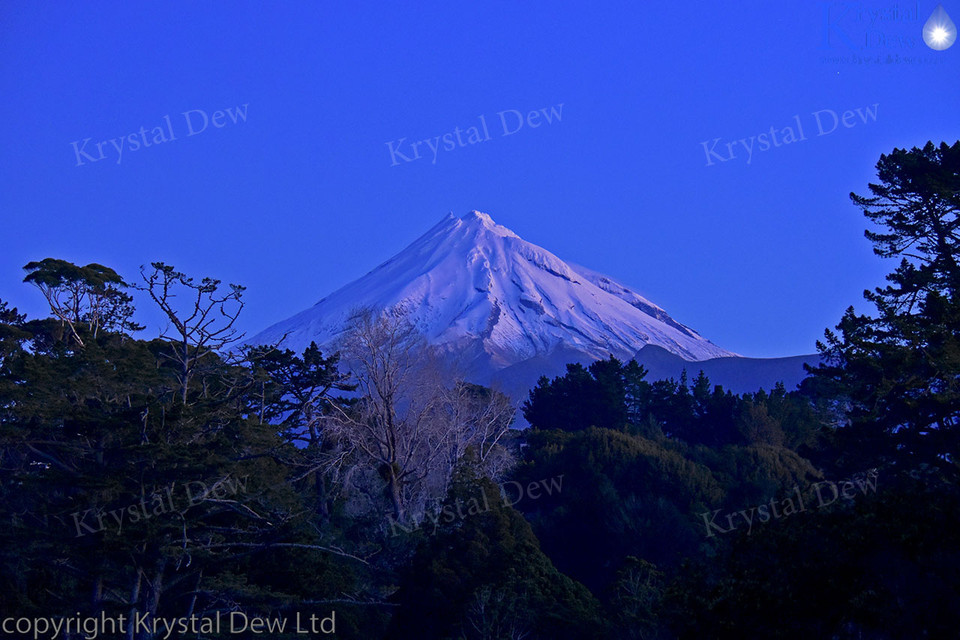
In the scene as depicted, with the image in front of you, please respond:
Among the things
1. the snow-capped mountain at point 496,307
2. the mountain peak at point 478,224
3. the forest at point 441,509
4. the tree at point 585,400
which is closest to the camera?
the forest at point 441,509

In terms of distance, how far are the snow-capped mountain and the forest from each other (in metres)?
65.0

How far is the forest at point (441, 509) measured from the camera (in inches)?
417

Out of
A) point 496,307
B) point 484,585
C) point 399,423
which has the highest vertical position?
point 496,307

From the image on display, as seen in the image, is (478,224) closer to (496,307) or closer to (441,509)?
(496,307)

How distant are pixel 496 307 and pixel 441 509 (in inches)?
3564

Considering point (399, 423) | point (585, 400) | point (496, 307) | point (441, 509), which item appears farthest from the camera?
point (496, 307)

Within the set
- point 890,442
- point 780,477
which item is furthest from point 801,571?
point 780,477

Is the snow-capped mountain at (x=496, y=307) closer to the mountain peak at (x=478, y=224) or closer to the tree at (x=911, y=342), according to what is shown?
the mountain peak at (x=478, y=224)

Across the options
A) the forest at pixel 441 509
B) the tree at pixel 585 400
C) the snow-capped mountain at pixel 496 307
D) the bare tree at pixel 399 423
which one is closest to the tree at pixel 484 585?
the forest at pixel 441 509

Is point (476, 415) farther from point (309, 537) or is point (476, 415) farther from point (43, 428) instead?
point (43, 428)

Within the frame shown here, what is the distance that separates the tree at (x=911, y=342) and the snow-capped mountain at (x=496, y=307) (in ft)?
237

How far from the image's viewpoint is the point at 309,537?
20.8m

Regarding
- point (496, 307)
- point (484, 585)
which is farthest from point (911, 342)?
point (496, 307)

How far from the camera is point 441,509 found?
2305 centimetres
